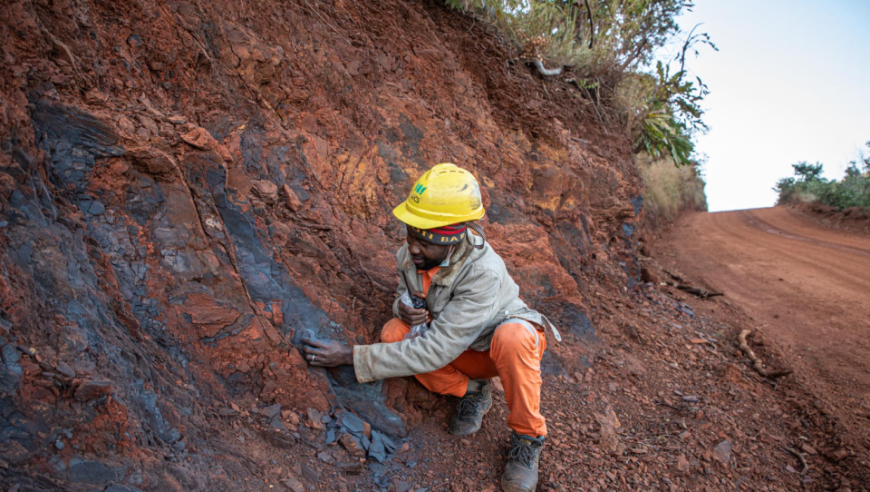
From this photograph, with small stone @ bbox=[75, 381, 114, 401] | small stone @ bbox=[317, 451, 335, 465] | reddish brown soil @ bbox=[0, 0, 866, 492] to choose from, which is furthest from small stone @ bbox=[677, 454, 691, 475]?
small stone @ bbox=[75, 381, 114, 401]

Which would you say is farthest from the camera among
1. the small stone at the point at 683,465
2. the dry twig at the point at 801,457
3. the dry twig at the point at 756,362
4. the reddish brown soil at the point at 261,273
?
the dry twig at the point at 756,362

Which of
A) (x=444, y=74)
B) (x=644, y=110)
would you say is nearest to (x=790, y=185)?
(x=644, y=110)

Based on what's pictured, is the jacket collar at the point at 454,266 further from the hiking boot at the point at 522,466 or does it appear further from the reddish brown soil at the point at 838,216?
the reddish brown soil at the point at 838,216

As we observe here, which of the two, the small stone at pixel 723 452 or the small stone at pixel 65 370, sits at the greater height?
the small stone at pixel 65 370

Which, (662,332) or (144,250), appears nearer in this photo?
(144,250)

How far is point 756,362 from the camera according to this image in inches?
173

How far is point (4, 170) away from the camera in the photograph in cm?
165

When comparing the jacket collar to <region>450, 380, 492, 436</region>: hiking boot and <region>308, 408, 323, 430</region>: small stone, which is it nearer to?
<region>450, 380, 492, 436</region>: hiking boot

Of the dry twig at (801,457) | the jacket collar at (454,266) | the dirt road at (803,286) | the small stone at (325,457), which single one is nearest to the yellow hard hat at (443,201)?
the jacket collar at (454,266)

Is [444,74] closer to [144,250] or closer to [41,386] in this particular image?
[144,250]

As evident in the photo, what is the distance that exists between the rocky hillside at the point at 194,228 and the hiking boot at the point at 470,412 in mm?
254

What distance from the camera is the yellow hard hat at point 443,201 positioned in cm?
226

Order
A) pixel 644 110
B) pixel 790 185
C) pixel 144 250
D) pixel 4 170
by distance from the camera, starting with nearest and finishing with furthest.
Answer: pixel 4 170
pixel 144 250
pixel 644 110
pixel 790 185

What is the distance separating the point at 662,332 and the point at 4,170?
4.89 m
